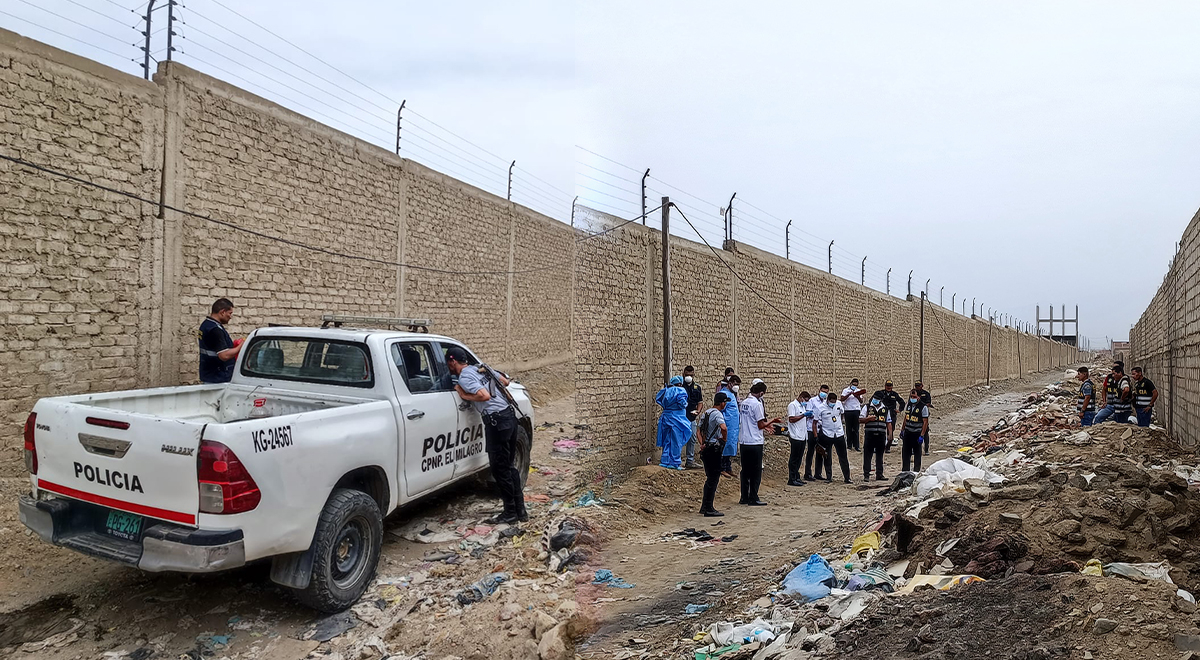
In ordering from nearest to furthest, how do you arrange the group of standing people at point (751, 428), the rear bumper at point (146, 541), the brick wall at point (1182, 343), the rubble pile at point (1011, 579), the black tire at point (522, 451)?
the rubble pile at point (1011, 579) < the rear bumper at point (146, 541) < the black tire at point (522, 451) < the group of standing people at point (751, 428) < the brick wall at point (1182, 343)

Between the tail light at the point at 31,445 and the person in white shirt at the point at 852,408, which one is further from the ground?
the tail light at the point at 31,445

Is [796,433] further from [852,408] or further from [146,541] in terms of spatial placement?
[146,541]

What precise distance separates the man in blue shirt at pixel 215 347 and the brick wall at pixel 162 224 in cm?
110

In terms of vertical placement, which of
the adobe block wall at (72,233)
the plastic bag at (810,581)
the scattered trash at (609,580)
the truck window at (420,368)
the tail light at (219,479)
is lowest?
the scattered trash at (609,580)

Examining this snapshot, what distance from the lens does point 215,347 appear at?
21.8 ft

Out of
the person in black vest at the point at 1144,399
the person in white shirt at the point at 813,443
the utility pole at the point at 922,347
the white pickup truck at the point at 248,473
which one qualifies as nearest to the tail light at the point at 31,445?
the white pickup truck at the point at 248,473

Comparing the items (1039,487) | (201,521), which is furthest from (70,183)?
(1039,487)

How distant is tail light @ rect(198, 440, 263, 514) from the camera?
3881mm

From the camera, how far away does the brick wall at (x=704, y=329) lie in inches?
391

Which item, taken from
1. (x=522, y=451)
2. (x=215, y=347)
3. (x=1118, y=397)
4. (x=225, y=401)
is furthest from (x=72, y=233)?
(x=1118, y=397)

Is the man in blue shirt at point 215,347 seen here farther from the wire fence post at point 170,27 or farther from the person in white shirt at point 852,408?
the person in white shirt at point 852,408

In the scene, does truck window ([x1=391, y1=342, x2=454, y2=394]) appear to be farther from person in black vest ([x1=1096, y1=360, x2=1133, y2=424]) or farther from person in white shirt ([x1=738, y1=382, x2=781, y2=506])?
person in black vest ([x1=1096, y1=360, x2=1133, y2=424])

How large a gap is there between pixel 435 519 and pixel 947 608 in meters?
4.59

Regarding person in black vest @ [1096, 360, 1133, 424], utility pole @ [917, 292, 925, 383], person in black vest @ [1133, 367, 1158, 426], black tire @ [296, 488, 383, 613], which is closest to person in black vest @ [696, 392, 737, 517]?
black tire @ [296, 488, 383, 613]
